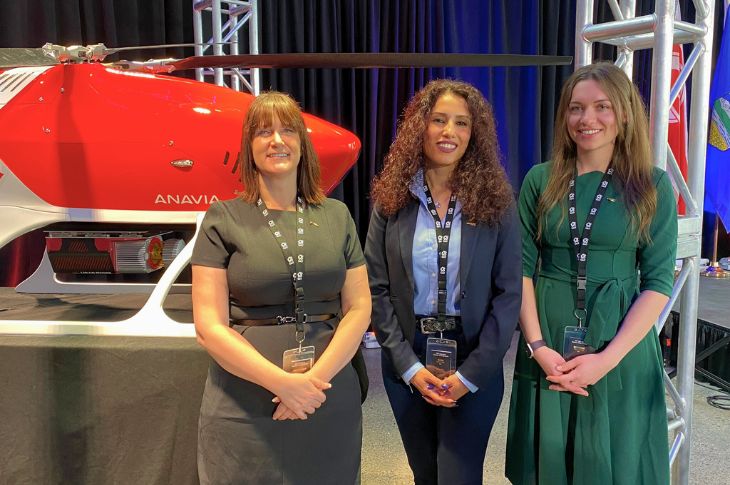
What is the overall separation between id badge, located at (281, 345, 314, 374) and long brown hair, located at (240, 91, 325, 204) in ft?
1.14

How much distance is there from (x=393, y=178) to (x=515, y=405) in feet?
2.37

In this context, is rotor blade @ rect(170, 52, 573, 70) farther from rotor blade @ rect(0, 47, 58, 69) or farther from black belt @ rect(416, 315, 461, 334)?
black belt @ rect(416, 315, 461, 334)

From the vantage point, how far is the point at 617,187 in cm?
142

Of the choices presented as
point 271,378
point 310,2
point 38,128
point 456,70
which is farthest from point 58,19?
point 271,378

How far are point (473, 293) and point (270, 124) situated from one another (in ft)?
2.11

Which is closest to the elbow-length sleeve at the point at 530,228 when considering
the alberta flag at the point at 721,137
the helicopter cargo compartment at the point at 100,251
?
the helicopter cargo compartment at the point at 100,251

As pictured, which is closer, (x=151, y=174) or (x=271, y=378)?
(x=271, y=378)

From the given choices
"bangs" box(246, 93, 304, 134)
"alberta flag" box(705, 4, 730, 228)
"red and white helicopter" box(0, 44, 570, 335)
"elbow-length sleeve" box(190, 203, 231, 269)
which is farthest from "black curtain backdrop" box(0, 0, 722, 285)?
"elbow-length sleeve" box(190, 203, 231, 269)

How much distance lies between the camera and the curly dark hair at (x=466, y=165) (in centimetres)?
142

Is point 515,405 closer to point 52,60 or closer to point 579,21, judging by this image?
point 579,21

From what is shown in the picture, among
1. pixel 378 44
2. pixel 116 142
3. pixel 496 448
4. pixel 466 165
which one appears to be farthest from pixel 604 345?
pixel 378 44

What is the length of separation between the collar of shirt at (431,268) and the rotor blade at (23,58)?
129cm

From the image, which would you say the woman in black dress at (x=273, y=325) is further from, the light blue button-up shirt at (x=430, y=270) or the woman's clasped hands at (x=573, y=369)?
the woman's clasped hands at (x=573, y=369)

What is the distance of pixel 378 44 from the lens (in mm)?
4551
